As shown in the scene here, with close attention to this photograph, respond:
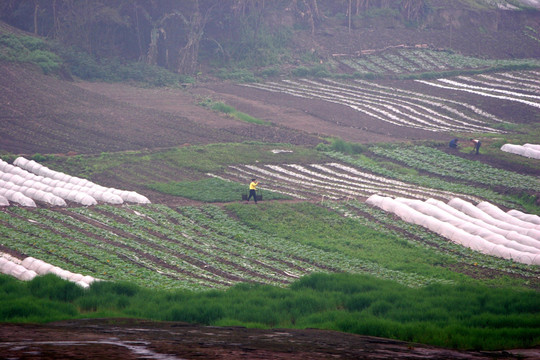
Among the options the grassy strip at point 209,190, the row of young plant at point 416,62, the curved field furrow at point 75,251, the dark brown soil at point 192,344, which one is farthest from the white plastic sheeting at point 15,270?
the row of young plant at point 416,62

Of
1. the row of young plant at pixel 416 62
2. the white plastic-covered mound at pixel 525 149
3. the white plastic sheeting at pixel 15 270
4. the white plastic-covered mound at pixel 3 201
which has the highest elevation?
the row of young plant at pixel 416 62

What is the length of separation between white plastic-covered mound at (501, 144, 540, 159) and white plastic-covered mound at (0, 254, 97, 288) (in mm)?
30226

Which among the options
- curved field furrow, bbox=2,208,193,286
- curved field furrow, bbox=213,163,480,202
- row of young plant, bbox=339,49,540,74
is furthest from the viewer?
row of young plant, bbox=339,49,540,74

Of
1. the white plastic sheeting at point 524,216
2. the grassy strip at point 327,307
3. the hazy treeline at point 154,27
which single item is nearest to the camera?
the grassy strip at point 327,307

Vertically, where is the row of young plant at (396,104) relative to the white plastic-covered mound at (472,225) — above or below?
above

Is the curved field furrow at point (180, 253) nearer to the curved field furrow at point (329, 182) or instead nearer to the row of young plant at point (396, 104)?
the curved field furrow at point (329, 182)

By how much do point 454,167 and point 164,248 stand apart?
830 inches

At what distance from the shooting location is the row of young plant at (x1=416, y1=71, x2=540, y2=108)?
53.8 m

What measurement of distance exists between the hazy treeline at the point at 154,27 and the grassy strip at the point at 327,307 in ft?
164

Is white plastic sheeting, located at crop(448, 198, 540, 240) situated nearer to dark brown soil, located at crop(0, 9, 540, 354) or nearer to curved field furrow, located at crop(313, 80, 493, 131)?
dark brown soil, located at crop(0, 9, 540, 354)

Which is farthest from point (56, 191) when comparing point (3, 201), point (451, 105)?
point (451, 105)

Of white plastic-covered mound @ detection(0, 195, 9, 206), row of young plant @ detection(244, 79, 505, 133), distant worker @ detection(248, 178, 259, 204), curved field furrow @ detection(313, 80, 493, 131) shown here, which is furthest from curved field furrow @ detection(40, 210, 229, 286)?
curved field furrow @ detection(313, 80, 493, 131)

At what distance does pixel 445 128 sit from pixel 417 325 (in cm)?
3526

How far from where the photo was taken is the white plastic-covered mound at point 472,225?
22969 millimetres
